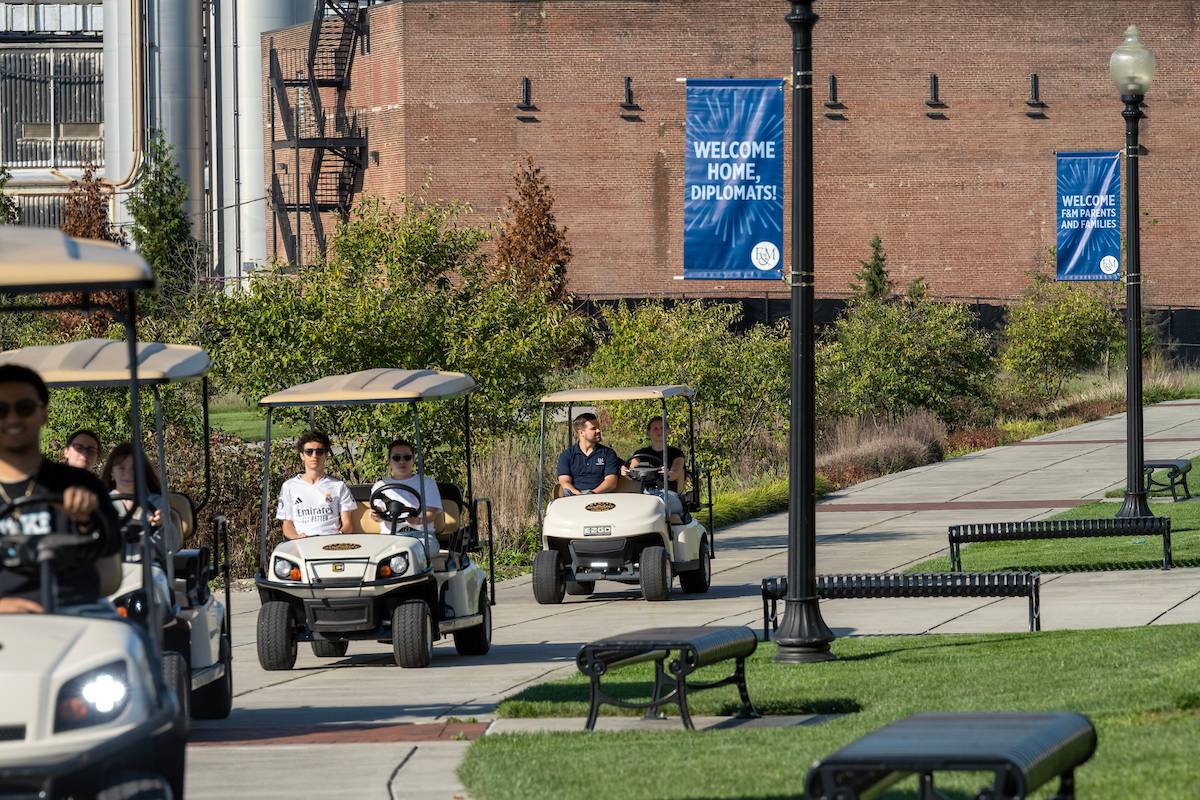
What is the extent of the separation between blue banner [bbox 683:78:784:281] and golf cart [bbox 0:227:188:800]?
9.96 metres

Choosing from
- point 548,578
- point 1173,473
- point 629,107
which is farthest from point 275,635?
point 629,107

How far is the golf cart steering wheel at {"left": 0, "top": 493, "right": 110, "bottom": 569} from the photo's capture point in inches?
248

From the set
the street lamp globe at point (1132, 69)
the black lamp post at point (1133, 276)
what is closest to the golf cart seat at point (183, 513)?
the black lamp post at point (1133, 276)

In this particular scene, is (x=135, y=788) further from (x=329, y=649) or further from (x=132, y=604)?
(x=329, y=649)

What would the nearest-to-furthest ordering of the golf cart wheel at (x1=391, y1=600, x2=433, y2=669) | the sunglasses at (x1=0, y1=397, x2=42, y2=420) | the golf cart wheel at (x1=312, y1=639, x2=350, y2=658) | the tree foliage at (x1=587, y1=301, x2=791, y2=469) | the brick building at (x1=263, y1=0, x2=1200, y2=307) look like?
the sunglasses at (x1=0, y1=397, x2=42, y2=420), the golf cart wheel at (x1=391, y1=600, x2=433, y2=669), the golf cart wheel at (x1=312, y1=639, x2=350, y2=658), the tree foliage at (x1=587, y1=301, x2=791, y2=469), the brick building at (x1=263, y1=0, x2=1200, y2=307)

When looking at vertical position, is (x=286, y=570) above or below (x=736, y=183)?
below

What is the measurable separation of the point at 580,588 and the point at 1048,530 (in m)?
4.44

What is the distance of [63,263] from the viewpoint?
6.25 metres

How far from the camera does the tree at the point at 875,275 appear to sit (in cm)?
5059

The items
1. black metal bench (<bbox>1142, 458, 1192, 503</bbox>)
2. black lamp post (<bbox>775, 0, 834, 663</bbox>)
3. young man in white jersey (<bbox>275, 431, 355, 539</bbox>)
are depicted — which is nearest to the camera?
black lamp post (<bbox>775, 0, 834, 663</bbox>)

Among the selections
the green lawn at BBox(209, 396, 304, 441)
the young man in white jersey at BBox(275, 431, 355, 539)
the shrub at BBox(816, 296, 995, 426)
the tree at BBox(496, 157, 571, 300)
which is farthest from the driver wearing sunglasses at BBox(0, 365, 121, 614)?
the tree at BBox(496, 157, 571, 300)

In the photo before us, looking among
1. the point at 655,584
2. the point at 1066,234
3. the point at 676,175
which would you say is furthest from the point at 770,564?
the point at 676,175

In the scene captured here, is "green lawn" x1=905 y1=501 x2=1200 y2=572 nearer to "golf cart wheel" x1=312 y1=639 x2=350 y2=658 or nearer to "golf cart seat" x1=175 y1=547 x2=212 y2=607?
"golf cart wheel" x1=312 y1=639 x2=350 y2=658

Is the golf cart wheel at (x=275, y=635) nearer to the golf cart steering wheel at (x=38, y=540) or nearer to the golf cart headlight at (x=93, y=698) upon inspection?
the golf cart steering wheel at (x=38, y=540)
